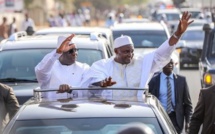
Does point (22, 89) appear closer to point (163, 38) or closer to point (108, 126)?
point (108, 126)

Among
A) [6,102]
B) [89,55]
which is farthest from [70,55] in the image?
[89,55]

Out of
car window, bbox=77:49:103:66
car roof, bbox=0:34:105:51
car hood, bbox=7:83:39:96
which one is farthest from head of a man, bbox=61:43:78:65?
car roof, bbox=0:34:105:51

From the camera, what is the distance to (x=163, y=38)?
2083cm

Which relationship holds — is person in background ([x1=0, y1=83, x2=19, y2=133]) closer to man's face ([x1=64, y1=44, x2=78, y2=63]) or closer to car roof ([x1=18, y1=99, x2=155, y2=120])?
man's face ([x1=64, y1=44, x2=78, y2=63])

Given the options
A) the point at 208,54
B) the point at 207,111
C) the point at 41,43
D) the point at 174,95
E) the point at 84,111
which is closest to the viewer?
the point at 84,111

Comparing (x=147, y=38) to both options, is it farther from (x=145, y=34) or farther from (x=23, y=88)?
(x=23, y=88)

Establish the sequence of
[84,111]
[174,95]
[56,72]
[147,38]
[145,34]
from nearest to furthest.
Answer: [84,111] < [56,72] < [174,95] < [147,38] < [145,34]

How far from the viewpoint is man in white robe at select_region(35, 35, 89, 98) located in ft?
31.3

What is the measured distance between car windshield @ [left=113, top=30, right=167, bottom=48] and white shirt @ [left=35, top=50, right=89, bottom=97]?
11.1 meters

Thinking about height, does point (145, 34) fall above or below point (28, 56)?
below

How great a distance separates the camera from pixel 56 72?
31.9 ft

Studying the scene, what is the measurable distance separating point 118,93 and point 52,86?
2325 mm

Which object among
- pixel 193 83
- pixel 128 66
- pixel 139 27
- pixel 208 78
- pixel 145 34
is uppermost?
pixel 128 66

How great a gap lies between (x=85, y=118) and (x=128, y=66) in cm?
275
